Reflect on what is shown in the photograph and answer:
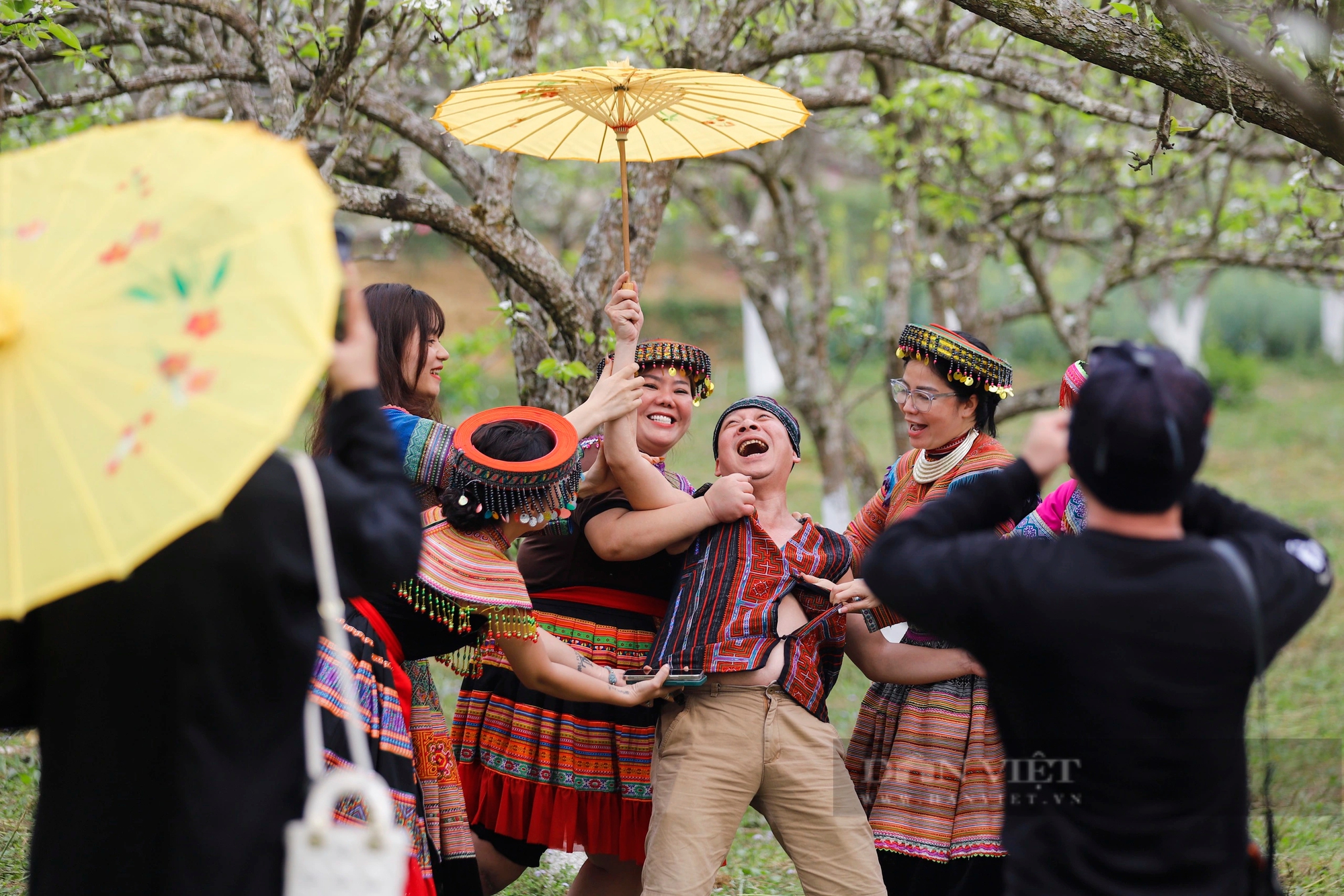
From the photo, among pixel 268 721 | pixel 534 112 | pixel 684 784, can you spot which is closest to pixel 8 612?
pixel 268 721

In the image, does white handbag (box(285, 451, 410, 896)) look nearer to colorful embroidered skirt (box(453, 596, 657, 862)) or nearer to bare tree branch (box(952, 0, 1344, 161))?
colorful embroidered skirt (box(453, 596, 657, 862))

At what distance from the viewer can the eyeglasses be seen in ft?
11.4

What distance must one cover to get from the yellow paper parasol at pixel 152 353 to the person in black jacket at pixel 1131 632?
→ 45.3 inches

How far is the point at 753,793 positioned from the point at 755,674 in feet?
1.06

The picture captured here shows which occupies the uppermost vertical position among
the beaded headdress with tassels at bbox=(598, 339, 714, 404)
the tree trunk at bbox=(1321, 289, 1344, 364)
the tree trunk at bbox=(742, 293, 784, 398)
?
the beaded headdress with tassels at bbox=(598, 339, 714, 404)

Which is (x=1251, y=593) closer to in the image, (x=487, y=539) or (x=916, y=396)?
(x=916, y=396)

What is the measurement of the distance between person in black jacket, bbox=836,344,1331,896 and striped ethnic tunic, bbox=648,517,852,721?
1.10m

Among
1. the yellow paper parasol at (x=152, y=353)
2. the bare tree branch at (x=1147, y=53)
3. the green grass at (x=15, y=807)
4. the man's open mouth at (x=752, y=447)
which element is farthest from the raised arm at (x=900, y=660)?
the green grass at (x=15, y=807)

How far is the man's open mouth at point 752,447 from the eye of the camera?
342 centimetres

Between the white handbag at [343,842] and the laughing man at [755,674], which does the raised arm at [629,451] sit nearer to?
the laughing man at [755,674]

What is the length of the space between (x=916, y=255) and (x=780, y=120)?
156 inches

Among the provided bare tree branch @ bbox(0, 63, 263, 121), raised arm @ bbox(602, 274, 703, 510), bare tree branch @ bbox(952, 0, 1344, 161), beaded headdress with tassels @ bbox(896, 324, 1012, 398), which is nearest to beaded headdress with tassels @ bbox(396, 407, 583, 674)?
raised arm @ bbox(602, 274, 703, 510)

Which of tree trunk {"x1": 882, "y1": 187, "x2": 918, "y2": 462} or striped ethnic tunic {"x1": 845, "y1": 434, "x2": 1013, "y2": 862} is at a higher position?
tree trunk {"x1": 882, "y1": 187, "x2": 918, "y2": 462}

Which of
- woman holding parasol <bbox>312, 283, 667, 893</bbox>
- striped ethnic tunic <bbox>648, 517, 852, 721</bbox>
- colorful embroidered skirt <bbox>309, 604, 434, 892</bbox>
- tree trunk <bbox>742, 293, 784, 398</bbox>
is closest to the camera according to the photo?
colorful embroidered skirt <bbox>309, 604, 434, 892</bbox>
